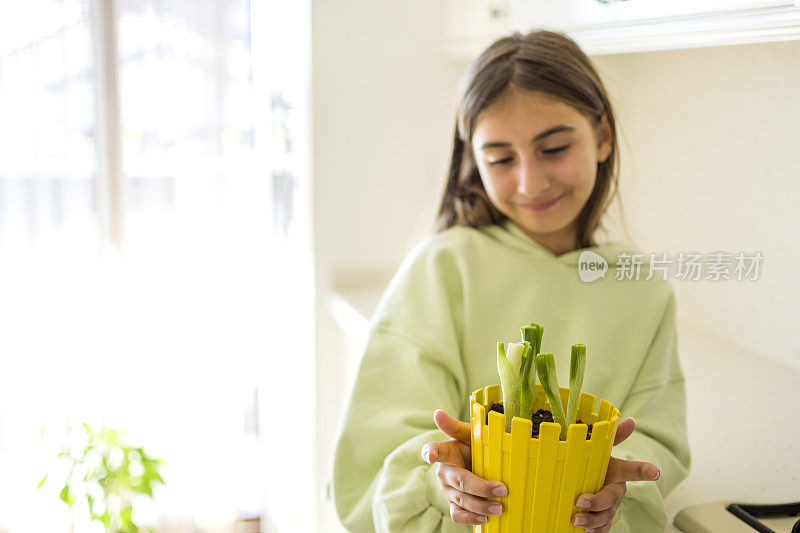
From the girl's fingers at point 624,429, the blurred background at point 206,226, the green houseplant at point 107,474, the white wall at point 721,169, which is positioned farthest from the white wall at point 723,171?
the green houseplant at point 107,474

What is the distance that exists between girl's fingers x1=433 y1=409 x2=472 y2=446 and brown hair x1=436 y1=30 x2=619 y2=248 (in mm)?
217

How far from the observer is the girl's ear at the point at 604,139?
69 cm

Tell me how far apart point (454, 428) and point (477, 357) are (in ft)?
0.64

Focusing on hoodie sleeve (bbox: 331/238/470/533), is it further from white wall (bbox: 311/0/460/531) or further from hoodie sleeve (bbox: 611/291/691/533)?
white wall (bbox: 311/0/460/531)

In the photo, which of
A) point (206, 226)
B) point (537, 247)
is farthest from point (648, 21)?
point (206, 226)

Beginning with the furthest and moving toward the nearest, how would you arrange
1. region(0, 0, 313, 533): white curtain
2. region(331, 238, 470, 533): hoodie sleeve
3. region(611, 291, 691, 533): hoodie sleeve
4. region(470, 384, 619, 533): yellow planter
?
region(0, 0, 313, 533): white curtain, region(331, 238, 470, 533): hoodie sleeve, region(611, 291, 691, 533): hoodie sleeve, region(470, 384, 619, 533): yellow planter

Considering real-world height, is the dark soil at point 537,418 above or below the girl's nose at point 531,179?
below

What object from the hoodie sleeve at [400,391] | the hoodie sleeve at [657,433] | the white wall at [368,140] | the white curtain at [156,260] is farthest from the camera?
the white curtain at [156,260]

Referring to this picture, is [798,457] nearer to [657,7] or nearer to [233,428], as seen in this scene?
[657,7]

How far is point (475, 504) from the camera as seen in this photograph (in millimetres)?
533

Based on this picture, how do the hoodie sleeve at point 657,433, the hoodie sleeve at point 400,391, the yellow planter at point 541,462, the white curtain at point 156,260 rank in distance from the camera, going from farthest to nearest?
1. the white curtain at point 156,260
2. the hoodie sleeve at point 400,391
3. the hoodie sleeve at point 657,433
4. the yellow planter at point 541,462

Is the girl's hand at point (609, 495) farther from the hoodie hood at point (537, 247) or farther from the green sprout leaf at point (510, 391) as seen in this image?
the hoodie hood at point (537, 247)

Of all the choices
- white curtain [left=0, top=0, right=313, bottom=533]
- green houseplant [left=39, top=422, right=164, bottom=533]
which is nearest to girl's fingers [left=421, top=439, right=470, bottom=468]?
white curtain [left=0, top=0, right=313, bottom=533]

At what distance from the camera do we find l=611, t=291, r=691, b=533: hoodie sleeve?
60 cm
